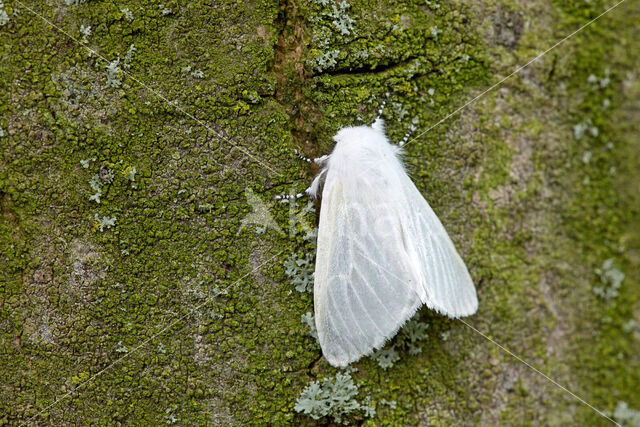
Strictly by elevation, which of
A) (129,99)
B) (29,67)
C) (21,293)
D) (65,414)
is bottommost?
(65,414)

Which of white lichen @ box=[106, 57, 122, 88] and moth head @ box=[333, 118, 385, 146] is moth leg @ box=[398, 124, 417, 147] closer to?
moth head @ box=[333, 118, 385, 146]

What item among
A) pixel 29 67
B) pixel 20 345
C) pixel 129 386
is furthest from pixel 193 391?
pixel 29 67

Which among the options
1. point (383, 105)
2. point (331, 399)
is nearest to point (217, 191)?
point (383, 105)

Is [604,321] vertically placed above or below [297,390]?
below

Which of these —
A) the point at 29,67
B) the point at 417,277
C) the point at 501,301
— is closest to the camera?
the point at 29,67

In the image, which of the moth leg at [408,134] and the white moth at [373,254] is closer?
the white moth at [373,254]

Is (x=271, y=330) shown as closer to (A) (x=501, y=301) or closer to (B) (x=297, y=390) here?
(B) (x=297, y=390)

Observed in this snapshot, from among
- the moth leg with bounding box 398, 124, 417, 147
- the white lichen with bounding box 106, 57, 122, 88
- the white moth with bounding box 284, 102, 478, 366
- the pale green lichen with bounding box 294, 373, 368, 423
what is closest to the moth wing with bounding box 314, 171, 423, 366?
the white moth with bounding box 284, 102, 478, 366

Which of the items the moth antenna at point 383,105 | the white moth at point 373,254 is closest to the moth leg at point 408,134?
the white moth at point 373,254

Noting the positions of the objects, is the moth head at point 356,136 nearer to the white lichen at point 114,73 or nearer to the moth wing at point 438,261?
the moth wing at point 438,261
